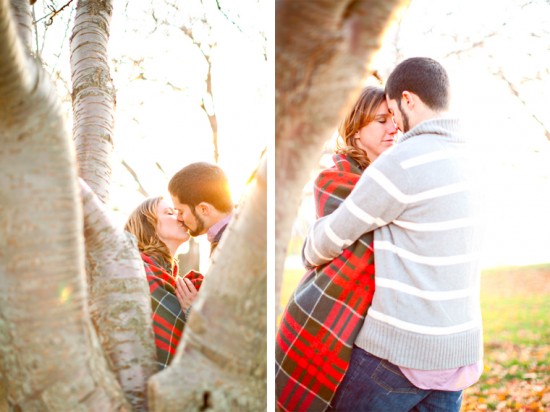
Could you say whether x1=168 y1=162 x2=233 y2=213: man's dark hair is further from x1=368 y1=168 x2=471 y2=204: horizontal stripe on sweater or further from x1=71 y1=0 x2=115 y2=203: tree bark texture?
x1=368 y1=168 x2=471 y2=204: horizontal stripe on sweater

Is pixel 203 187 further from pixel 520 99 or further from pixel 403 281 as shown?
pixel 520 99

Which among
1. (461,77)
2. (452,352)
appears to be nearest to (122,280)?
(452,352)

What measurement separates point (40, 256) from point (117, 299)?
270 millimetres

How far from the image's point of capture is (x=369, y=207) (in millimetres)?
1164

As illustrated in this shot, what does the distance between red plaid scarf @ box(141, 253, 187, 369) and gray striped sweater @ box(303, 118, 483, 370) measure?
54 centimetres

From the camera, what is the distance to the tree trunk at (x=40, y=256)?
0.90m

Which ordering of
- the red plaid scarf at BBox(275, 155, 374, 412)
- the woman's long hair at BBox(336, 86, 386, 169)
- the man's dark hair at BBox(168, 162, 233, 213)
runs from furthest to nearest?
1. the man's dark hair at BBox(168, 162, 233, 213)
2. the woman's long hair at BBox(336, 86, 386, 169)
3. the red plaid scarf at BBox(275, 155, 374, 412)

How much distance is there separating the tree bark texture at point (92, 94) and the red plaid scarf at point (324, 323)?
2.12 feet

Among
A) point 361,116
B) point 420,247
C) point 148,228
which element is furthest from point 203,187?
point 420,247

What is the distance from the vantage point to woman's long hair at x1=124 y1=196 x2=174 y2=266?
1705 mm

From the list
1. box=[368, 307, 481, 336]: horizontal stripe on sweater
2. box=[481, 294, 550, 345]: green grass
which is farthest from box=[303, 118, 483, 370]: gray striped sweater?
box=[481, 294, 550, 345]: green grass

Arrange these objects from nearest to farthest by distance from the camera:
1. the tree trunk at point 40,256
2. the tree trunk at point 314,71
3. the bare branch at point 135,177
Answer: the tree trunk at point 314,71 → the tree trunk at point 40,256 → the bare branch at point 135,177

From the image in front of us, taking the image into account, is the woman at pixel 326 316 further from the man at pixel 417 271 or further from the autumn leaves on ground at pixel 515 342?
the autumn leaves on ground at pixel 515 342

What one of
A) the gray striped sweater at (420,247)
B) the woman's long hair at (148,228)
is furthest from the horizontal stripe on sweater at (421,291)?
the woman's long hair at (148,228)
